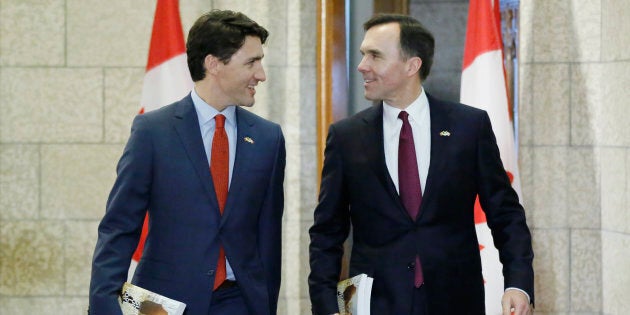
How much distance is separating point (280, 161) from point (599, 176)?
285cm

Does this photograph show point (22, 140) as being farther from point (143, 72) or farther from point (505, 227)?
point (505, 227)

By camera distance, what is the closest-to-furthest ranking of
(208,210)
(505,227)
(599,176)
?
(208,210) → (505,227) → (599,176)

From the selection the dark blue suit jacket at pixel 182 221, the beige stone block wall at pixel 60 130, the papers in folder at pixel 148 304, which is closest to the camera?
the papers in folder at pixel 148 304

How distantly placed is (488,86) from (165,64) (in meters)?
1.78

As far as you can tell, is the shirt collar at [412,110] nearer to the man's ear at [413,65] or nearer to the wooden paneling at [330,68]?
the man's ear at [413,65]

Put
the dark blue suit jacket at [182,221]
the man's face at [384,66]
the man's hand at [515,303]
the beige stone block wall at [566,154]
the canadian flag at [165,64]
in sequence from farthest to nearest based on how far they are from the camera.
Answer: the beige stone block wall at [566,154] → the canadian flag at [165,64] → the man's face at [384,66] → the man's hand at [515,303] → the dark blue suit jacket at [182,221]

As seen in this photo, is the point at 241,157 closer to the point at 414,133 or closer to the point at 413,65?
the point at 414,133

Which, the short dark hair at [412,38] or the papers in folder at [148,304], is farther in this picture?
the short dark hair at [412,38]

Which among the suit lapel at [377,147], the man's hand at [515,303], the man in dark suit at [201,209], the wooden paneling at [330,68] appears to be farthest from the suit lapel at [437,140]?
the wooden paneling at [330,68]

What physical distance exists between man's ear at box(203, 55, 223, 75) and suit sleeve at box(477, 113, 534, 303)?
97cm

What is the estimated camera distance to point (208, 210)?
10.9ft

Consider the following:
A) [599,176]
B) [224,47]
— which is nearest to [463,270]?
[224,47]

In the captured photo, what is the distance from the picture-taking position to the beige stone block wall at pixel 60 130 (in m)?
6.07

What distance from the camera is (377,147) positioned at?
11.7ft
